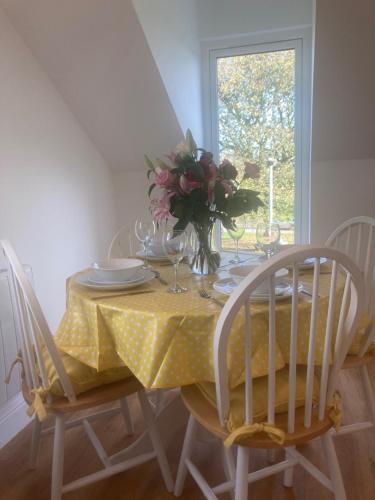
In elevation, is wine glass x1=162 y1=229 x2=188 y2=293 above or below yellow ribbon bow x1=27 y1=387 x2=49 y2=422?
above

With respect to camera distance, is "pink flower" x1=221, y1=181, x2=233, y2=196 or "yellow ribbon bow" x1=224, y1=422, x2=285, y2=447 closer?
"yellow ribbon bow" x1=224, y1=422, x2=285, y2=447

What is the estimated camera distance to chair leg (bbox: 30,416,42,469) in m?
1.56

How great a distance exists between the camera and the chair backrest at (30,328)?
118cm

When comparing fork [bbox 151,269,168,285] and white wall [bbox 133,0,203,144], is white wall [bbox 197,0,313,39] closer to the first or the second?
white wall [bbox 133,0,203,144]

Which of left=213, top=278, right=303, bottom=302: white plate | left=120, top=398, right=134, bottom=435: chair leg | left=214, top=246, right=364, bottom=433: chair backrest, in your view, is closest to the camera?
left=214, top=246, right=364, bottom=433: chair backrest

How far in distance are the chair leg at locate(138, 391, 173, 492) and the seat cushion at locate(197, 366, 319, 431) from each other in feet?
1.09

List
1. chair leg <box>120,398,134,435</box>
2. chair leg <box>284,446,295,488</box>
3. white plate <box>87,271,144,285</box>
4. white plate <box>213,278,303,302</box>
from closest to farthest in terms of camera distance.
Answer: white plate <box>213,278,303,302</box>, white plate <box>87,271,144,285</box>, chair leg <box>284,446,295,488</box>, chair leg <box>120,398,134,435</box>

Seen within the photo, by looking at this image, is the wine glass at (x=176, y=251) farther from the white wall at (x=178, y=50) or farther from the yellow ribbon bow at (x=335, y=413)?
the white wall at (x=178, y=50)

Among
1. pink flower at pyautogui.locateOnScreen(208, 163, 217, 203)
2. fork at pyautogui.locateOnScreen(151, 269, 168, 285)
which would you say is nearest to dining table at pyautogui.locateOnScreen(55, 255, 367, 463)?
fork at pyautogui.locateOnScreen(151, 269, 168, 285)

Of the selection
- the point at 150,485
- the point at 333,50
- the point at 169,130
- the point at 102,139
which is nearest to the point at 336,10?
the point at 333,50

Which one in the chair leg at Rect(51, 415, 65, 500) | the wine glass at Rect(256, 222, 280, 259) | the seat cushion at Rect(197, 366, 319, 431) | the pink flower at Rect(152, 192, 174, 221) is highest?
the pink flower at Rect(152, 192, 174, 221)

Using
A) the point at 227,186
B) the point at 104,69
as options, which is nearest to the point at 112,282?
the point at 227,186

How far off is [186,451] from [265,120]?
2215mm

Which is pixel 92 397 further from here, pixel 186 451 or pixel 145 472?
pixel 145 472
